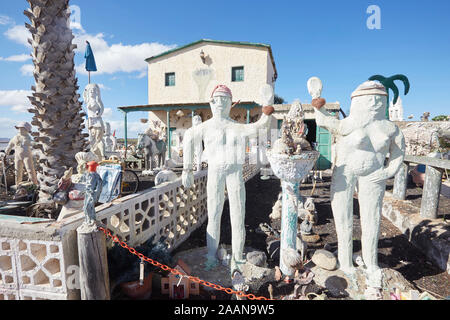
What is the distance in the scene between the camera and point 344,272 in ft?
9.09

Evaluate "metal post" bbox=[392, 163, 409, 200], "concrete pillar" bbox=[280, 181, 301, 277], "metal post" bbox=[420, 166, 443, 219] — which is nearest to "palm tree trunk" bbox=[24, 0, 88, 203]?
"concrete pillar" bbox=[280, 181, 301, 277]

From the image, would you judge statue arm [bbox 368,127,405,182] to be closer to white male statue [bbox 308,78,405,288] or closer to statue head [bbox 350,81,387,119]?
white male statue [bbox 308,78,405,288]

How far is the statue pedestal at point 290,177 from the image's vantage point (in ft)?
8.25

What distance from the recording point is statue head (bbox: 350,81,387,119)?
2.47 metres

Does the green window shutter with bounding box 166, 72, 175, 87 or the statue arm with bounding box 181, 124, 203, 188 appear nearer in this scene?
the statue arm with bounding box 181, 124, 203, 188

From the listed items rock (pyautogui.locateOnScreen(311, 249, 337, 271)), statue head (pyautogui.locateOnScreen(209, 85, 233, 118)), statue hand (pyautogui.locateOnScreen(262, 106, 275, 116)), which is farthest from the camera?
statue head (pyautogui.locateOnScreen(209, 85, 233, 118))

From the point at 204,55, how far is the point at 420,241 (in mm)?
13029

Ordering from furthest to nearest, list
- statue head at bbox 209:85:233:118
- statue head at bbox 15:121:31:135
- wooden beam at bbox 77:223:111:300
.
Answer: statue head at bbox 15:121:31:135 < statue head at bbox 209:85:233:118 < wooden beam at bbox 77:223:111:300

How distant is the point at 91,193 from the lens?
82.9 inches

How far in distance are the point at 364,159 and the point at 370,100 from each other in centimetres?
66

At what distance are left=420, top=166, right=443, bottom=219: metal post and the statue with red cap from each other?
5.19 meters
